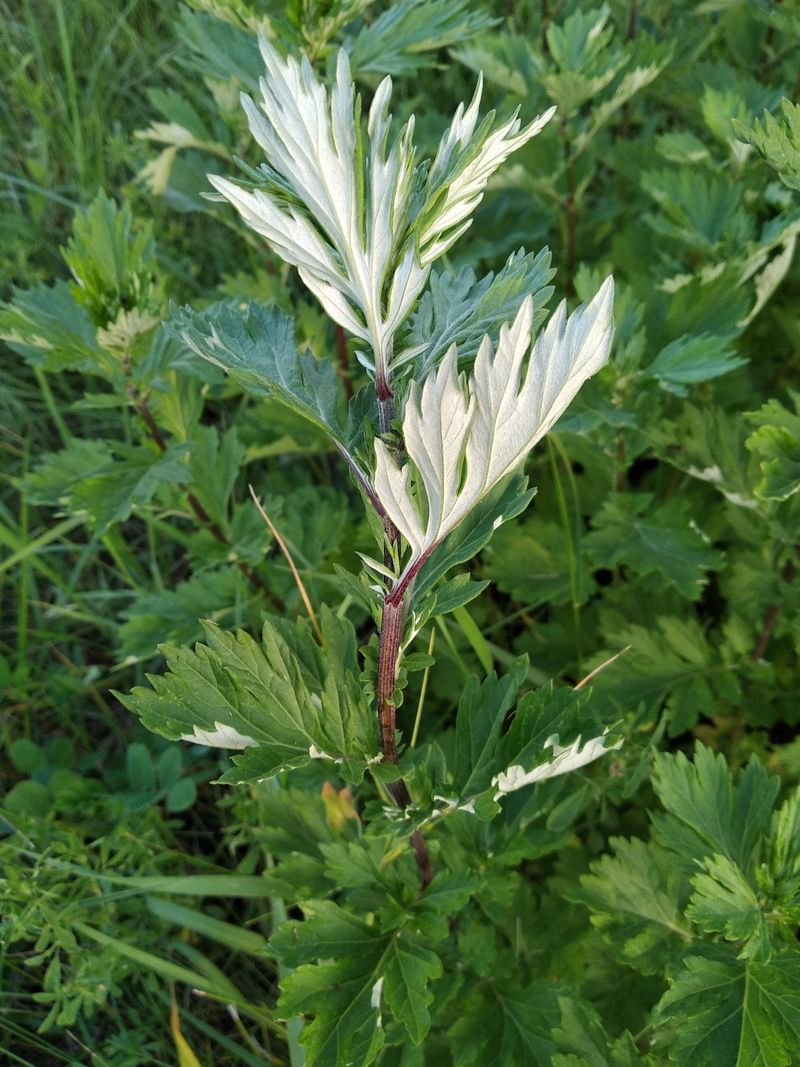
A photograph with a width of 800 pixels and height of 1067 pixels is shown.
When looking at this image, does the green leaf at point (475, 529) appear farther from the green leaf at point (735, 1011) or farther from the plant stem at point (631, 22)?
the plant stem at point (631, 22)

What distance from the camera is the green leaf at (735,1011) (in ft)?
3.30

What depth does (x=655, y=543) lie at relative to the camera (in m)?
1.71

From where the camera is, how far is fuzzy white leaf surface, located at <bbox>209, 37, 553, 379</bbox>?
75 cm

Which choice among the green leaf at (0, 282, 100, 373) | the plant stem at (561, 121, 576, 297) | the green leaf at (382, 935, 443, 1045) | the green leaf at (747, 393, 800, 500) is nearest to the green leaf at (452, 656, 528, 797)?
the green leaf at (382, 935, 443, 1045)

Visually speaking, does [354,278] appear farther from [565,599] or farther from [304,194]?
[565,599]

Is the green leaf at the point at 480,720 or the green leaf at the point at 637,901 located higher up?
the green leaf at the point at 480,720

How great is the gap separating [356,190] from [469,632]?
2.99 ft

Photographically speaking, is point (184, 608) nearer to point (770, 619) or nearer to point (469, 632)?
point (469, 632)

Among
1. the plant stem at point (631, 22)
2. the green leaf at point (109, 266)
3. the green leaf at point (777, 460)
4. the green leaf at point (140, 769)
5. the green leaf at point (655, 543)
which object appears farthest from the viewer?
the plant stem at point (631, 22)

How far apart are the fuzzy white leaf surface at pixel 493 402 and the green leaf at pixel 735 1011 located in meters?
0.71

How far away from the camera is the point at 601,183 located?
8.97 feet

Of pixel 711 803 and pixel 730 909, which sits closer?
pixel 730 909

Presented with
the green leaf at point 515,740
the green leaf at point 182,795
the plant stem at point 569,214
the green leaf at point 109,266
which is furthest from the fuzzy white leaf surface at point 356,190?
the green leaf at point 182,795

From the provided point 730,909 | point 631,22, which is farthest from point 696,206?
point 730,909
